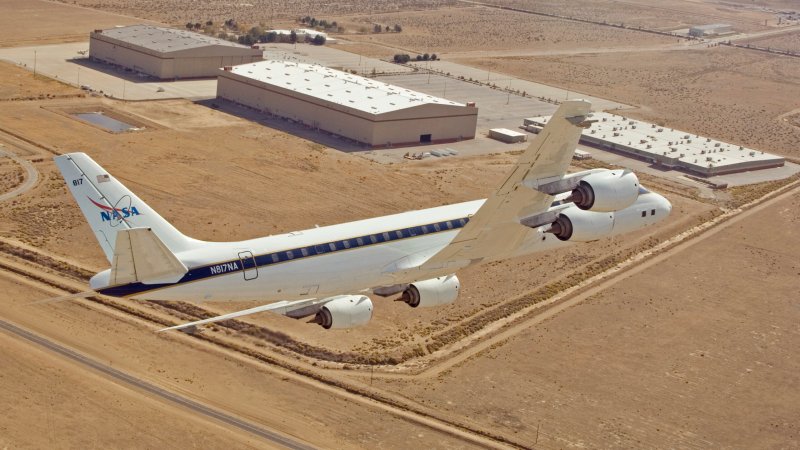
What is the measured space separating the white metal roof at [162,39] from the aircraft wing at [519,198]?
108668 mm

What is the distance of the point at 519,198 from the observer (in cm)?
5328

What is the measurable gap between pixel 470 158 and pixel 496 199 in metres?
71.5

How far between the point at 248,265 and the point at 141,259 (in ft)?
22.0

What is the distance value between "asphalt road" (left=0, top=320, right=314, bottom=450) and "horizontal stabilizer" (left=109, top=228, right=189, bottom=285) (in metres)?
13.4

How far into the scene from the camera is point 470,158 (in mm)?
123812

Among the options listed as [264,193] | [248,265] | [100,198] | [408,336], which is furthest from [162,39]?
[248,265]

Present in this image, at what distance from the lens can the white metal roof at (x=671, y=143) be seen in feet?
423

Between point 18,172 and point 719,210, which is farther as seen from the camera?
point 719,210

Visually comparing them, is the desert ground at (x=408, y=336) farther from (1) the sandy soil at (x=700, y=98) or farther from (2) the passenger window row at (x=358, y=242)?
(1) the sandy soil at (x=700, y=98)

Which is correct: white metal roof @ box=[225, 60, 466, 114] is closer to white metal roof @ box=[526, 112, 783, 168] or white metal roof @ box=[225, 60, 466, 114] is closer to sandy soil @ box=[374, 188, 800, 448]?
white metal roof @ box=[526, 112, 783, 168]

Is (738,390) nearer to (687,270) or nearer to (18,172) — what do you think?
(687,270)

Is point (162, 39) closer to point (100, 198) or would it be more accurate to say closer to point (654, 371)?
point (654, 371)

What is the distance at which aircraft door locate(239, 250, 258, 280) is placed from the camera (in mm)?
53062

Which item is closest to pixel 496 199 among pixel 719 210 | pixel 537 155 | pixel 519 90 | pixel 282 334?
pixel 537 155
